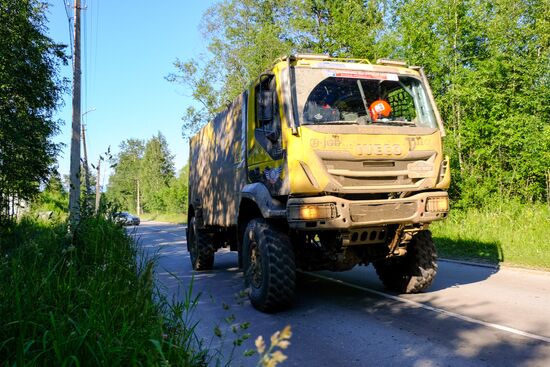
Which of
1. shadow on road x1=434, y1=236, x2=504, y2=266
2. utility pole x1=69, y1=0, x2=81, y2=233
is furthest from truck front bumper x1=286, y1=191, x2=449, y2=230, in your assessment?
utility pole x1=69, y1=0, x2=81, y2=233

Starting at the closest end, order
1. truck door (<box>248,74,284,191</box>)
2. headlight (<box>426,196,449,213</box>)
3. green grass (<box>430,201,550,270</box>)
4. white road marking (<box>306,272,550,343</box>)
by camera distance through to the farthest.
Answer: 1. white road marking (<box>306,272,550,343</box>)
2. headlight (<box>426,196,449,213</box>)
3. truck door (<box>248,74,284,191</box>)
4. green grass (<box>430,201,550,270</box>)

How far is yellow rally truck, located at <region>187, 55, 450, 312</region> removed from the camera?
201 inches

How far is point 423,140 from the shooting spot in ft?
18.4

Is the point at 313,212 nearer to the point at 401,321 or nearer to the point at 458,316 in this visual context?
the point at 401,321

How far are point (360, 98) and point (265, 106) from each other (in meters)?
1.25

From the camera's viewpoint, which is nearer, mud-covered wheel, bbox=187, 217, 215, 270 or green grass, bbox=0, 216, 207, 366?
green grass, bbox=0, 216, 207, 366

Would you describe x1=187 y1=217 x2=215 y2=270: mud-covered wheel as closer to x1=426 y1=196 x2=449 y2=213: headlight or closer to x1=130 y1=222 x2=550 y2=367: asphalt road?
x1=130 y1=222 x2=550 y2=367: asphalt road

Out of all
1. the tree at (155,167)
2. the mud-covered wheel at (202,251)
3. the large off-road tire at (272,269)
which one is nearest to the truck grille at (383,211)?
the large off-road tire at (272,269)

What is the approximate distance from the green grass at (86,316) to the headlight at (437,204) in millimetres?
3277

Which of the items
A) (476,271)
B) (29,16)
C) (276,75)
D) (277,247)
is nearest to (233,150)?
(276,75)

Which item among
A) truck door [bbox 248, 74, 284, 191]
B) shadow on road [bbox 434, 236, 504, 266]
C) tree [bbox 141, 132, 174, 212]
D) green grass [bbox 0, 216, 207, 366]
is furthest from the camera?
tree [bbox 141, 132, 174, 212]

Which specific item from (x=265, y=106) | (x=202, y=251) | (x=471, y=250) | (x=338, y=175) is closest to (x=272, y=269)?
(x=338, y=175)

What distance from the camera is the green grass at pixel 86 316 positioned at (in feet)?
8.53

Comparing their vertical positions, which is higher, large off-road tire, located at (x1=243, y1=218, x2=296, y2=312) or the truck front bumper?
the truck front bumper
